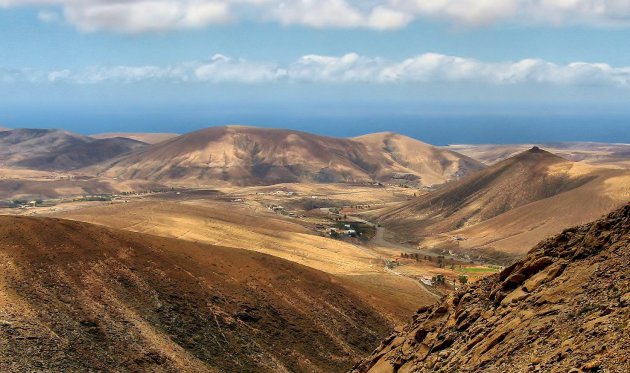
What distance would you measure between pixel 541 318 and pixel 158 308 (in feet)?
133

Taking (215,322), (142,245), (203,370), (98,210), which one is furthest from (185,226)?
(203,370)

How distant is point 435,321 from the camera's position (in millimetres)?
36625

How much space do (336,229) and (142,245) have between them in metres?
117

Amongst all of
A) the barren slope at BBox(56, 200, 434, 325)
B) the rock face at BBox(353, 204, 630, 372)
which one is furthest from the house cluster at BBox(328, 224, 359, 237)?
the rock face at BBox(353, 204, 630, 372)

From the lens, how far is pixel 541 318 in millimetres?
28516

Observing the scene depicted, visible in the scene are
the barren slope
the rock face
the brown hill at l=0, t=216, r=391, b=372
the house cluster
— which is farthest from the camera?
the house cluster

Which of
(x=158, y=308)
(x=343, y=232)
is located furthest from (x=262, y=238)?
(x=158, y=308)

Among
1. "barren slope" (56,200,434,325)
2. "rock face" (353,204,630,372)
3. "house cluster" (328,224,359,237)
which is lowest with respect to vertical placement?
"house cluster" (328,224,359,237)

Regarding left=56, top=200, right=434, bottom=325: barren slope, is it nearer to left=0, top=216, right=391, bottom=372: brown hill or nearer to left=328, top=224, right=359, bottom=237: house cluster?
left=0, top=216, right=391, bottom=372: brown hill

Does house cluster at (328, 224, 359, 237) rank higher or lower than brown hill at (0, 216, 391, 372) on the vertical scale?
lower

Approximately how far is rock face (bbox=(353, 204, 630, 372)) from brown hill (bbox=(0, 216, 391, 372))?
75.4 feet

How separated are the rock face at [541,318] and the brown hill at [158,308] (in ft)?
75.4

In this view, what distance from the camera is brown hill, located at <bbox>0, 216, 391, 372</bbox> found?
170 feet

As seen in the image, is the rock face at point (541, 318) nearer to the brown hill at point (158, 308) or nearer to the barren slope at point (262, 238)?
the brown hill at point (158, 308)
